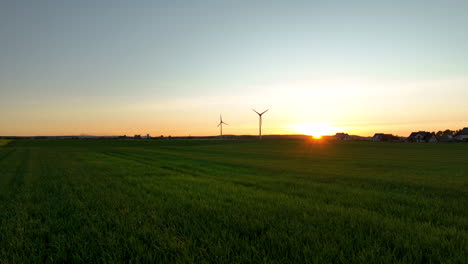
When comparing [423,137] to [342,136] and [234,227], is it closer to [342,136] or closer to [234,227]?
[342,136]

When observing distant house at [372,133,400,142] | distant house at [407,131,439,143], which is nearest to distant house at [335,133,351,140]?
distant house at [372,133,400,142]

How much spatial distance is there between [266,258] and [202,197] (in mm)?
5570

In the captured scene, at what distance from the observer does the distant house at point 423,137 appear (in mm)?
127269

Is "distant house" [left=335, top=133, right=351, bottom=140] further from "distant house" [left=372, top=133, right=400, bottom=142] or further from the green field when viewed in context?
the green field

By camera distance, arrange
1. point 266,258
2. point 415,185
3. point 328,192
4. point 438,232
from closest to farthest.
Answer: point 266,258, point 438,232, point 328,192, point 415,185

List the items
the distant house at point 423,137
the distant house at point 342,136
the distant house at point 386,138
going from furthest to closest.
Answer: the distant house at point 342,136 < the distant house at point 386,138 < the distant house at point 423,137

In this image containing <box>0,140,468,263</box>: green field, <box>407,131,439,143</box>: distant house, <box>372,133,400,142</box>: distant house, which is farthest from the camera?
<box>372,133,400,142</box>: distant house

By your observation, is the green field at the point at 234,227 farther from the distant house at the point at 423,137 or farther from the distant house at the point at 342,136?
the distant house at the point at 342,136

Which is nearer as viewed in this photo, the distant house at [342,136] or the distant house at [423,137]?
the distant house at [423,137]

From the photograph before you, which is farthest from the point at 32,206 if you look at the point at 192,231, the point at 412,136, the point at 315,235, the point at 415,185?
the point at 412,136

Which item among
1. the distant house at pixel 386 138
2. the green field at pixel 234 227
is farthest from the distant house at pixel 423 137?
the green field at pixel 234 227

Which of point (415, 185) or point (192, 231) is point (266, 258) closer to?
point (192, 231)

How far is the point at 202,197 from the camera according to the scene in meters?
9.58

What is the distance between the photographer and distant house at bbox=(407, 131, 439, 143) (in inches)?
5011
